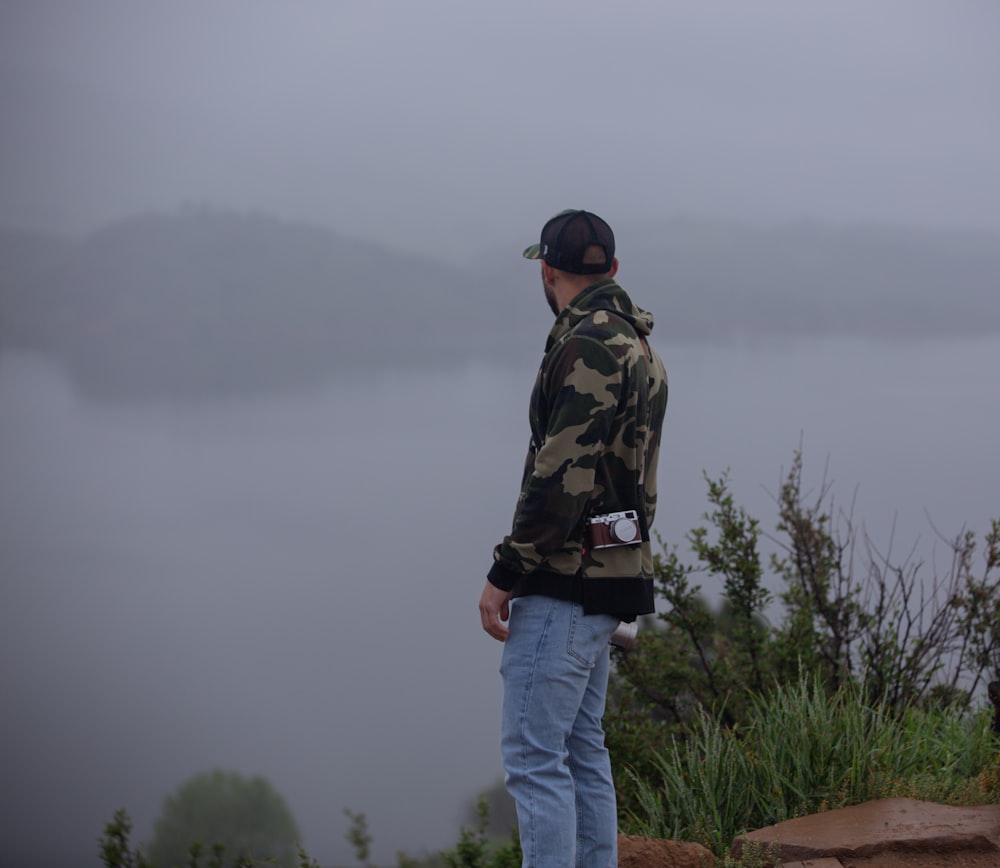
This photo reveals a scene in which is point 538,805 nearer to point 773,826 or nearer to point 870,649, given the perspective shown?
point 773,826

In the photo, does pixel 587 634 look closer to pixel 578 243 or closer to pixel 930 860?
pixel 578 243

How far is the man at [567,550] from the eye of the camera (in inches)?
124

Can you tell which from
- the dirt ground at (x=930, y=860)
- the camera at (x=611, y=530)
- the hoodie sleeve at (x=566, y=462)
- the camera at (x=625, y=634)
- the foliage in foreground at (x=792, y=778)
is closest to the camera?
the hoodie sleeve at (x=566, y=462)

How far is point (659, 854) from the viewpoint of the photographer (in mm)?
4242

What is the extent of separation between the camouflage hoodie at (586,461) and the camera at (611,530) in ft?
0.08

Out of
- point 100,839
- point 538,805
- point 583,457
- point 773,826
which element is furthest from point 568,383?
point 100,839

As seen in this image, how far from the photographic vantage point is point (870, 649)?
266 inches

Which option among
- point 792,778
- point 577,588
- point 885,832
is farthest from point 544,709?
point 792,778

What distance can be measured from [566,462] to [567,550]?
281 millimetres

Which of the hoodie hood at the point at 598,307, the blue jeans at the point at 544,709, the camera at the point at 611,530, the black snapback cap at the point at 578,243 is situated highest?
the black snapback cap at the point at 578,243

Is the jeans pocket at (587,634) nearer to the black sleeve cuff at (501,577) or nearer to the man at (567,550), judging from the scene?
the man at (567,550)

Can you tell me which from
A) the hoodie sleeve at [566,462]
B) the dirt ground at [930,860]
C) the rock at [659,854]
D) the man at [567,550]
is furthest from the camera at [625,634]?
the dirt ground at [930,860]

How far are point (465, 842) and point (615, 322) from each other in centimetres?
317

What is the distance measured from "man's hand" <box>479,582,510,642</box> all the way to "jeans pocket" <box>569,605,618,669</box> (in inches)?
8.1
